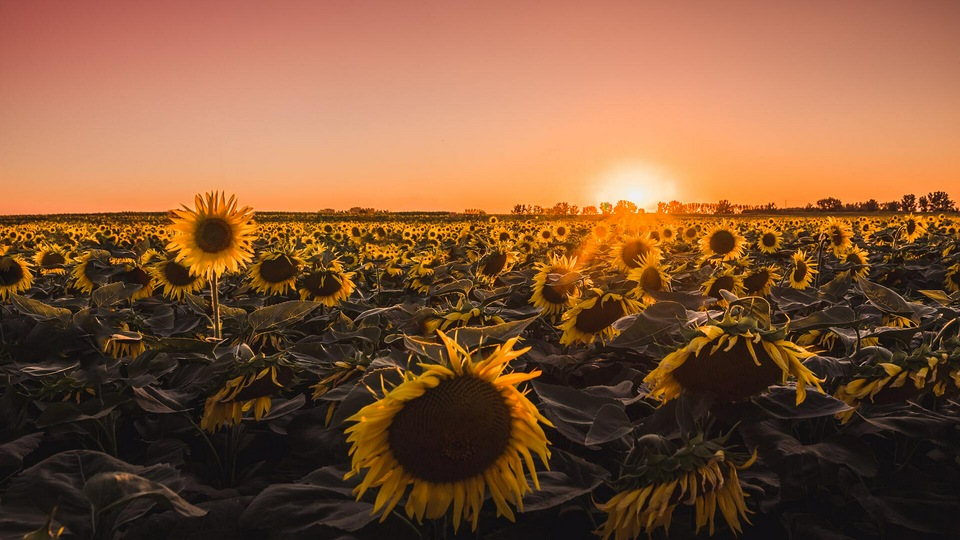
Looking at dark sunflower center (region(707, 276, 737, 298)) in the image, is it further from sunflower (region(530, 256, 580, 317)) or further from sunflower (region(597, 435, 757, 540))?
sunflower (region(597, 435, 757, 540))

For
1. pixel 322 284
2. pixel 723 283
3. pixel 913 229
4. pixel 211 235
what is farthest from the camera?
pixel 913 229

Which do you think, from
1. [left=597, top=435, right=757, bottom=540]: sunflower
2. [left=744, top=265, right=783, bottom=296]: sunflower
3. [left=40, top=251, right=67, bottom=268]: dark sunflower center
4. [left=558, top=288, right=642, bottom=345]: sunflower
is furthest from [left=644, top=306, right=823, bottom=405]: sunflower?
[left=40, top=251, right=67, bottom=268]: dark sunflower center

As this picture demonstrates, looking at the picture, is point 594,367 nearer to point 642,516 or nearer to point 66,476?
point 642,516

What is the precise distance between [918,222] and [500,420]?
42.7 feet

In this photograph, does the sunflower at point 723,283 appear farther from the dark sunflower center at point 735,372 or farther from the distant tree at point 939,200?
the distant tree at point 939,200

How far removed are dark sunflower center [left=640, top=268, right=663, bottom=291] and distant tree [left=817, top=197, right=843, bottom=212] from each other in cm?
7462

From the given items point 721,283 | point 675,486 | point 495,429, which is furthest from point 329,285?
point 675,486

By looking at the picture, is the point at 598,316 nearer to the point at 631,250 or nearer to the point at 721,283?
the point at 721,283

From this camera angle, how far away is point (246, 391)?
2029mm

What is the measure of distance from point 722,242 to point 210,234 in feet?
21.7

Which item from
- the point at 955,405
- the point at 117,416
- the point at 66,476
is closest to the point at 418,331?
the point at 117,416

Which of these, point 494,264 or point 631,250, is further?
point 494,264

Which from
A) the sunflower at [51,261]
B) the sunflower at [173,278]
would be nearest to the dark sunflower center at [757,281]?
the sunflower at [173,278]

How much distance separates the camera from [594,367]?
9.22 ft
